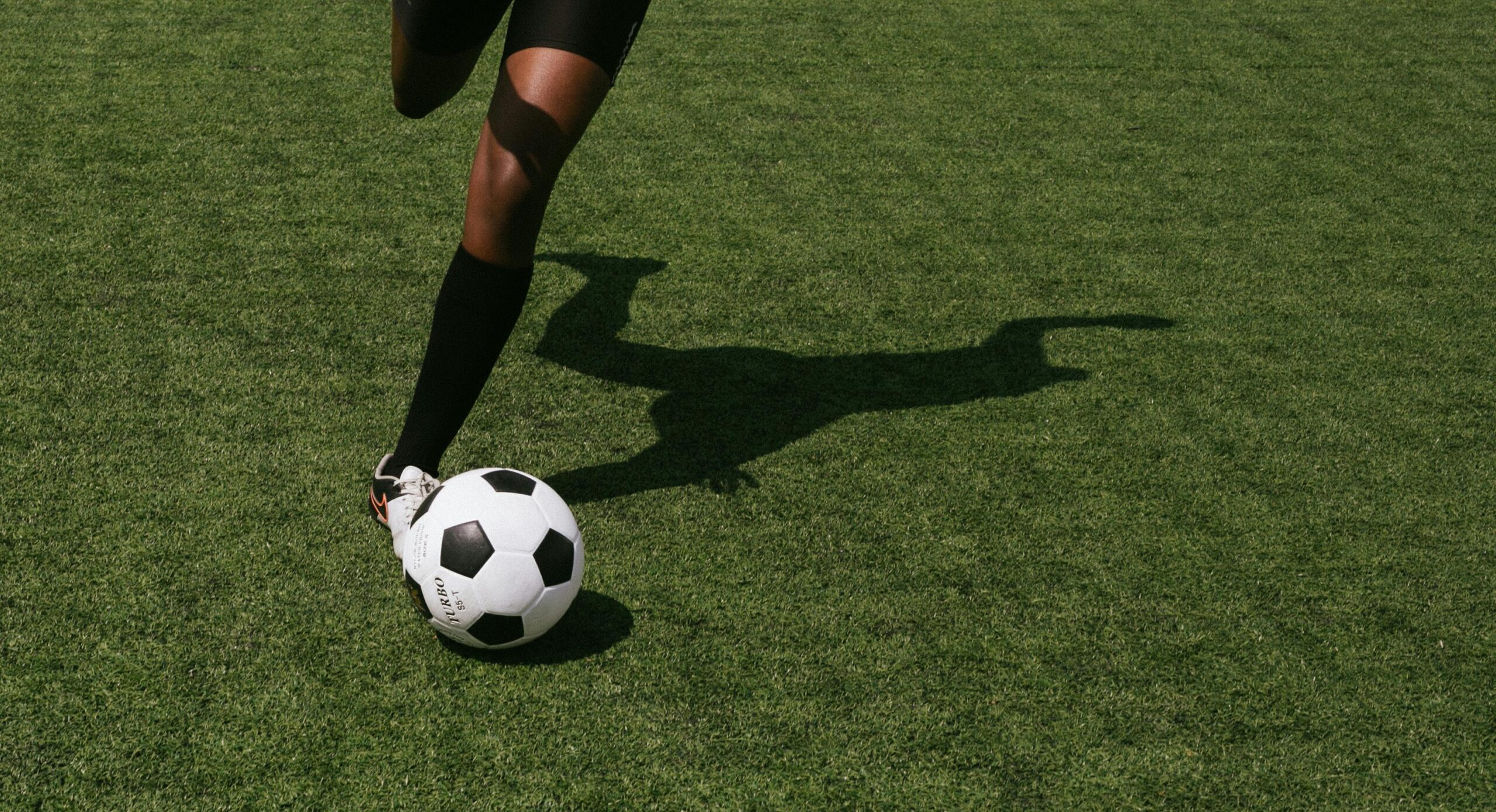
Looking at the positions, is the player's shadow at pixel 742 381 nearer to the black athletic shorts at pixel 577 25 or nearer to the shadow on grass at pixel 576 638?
the shadow on grass at pixel 576 638

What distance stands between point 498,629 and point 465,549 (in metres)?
0.15

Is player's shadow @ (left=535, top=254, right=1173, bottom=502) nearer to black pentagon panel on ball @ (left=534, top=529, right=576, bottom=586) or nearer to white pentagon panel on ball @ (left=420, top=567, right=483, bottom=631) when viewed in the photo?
black pentagon panel on ball @ (left=534, top=529, right=576, bottom=586)

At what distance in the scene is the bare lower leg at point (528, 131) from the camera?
8.20ft

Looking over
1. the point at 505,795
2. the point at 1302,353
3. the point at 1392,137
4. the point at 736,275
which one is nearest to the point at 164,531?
the point at 505,795

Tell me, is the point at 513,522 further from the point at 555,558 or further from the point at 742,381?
the point at 742,381

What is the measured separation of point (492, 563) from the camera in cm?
233

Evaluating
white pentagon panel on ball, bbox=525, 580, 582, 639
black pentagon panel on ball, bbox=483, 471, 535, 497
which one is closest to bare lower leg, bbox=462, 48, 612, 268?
black pentagon panel on ball, bbox=483, 471, 535, 497

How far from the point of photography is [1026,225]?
4.45 meters

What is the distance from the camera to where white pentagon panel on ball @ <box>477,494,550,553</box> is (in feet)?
7.75

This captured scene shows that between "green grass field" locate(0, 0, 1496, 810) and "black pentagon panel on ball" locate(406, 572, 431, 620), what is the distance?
0.26ft

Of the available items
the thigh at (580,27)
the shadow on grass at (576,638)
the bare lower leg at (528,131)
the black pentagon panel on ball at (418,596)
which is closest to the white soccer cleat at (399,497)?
the black pentagon panel on ball at (418,596)

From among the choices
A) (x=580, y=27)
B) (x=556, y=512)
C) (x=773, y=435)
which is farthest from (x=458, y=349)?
(x=773, y=435)

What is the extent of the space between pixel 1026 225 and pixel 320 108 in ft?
8.54

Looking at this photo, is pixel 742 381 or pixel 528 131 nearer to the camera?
pixel 528 131
